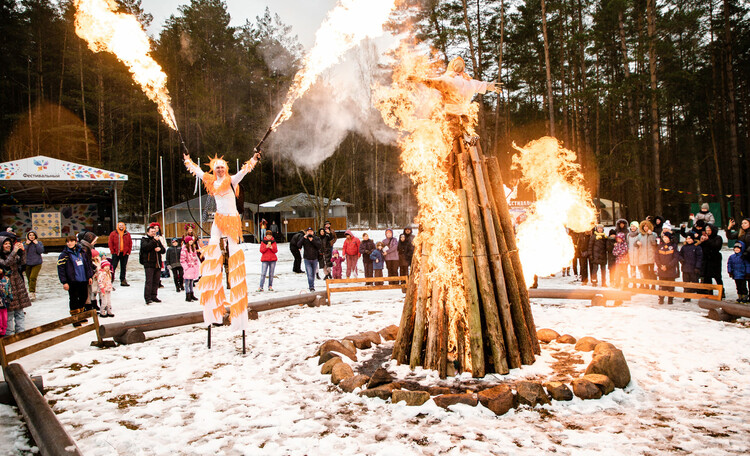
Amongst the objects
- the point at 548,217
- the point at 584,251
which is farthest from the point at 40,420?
the point at 584,251

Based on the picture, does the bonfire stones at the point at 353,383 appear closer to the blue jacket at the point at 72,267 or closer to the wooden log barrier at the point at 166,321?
the wooden log barrier at the point at 166,321

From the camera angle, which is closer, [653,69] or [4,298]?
[4,298]

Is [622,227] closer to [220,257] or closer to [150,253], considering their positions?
[220,257]

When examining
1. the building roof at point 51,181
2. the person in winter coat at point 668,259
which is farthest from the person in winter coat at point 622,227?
the building roof at point 51,181

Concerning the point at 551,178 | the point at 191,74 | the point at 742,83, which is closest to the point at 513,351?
the point at 551,178

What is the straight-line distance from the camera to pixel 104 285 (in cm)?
959

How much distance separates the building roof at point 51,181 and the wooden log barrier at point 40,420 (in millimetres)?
19189

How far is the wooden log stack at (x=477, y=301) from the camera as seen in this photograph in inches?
215

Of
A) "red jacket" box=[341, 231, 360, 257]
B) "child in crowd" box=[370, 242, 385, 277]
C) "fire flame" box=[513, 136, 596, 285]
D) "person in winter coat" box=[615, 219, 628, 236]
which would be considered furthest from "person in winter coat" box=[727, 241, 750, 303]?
"red jacket" box=[341, 231, 360, 257]

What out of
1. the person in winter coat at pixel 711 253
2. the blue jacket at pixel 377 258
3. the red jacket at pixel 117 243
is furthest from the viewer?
the blue jacket at pixel 377 258

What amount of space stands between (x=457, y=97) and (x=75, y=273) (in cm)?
831

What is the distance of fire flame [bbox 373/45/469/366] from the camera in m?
5.71

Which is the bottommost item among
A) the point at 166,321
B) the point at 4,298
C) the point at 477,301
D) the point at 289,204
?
the point at 166,321

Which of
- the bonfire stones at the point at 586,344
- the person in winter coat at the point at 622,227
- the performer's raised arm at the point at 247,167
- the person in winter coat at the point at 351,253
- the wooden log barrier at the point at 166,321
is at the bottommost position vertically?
the bonfire stones at the point at 586,344
